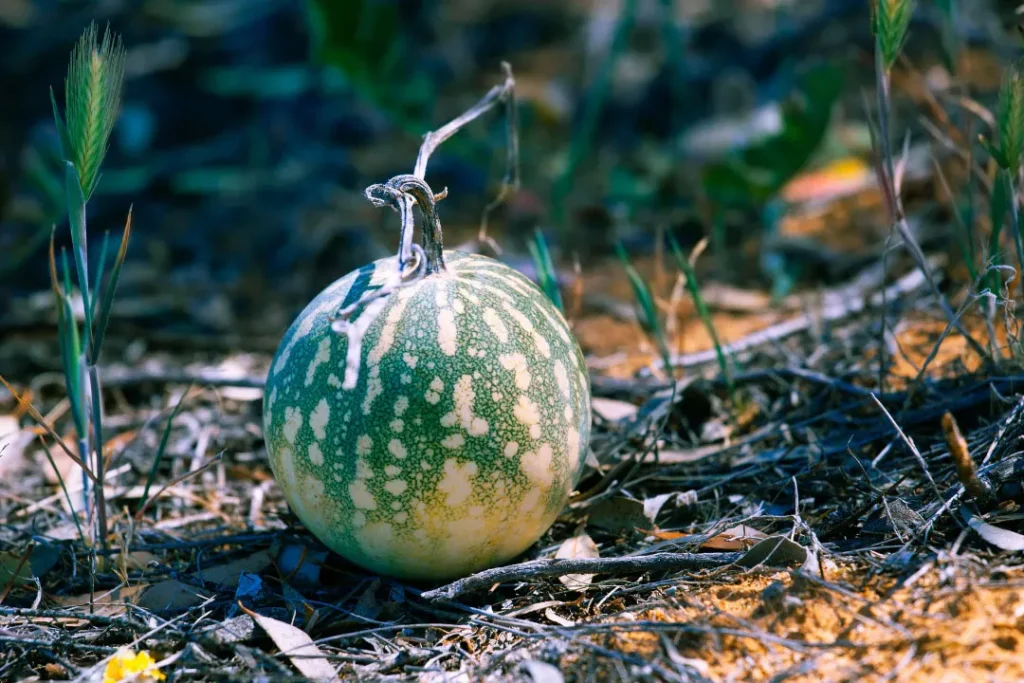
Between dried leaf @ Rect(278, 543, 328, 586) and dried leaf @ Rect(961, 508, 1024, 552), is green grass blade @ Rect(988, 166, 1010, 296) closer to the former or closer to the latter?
dried leaf @ Rect(961, 508, 1024, 552)

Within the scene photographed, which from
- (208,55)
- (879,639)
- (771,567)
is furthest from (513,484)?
(208,55)

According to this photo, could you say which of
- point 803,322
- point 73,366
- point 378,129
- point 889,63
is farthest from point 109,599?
point 378,129

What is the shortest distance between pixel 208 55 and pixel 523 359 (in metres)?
5.05

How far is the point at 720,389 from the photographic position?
3166 millimetres

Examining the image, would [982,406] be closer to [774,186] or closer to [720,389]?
[720,389]

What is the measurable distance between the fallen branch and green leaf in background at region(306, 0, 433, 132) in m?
2.91

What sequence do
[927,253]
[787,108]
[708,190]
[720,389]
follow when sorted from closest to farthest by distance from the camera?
[720,389] < [927,253] < [787,108] < [708,190]

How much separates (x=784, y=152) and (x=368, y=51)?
1.94 metres

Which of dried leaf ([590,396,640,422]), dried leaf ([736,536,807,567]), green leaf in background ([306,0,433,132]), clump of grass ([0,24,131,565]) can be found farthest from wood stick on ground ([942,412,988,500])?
green leaf in background ([306,0,433,132])

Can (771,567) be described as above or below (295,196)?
below

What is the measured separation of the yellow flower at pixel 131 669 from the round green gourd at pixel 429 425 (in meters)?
0.48

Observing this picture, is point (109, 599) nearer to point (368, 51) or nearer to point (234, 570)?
point (234, 570)

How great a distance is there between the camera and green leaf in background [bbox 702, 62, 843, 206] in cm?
408

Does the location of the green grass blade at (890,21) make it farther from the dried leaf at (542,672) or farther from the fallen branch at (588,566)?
the dried leaf at (542,672)
